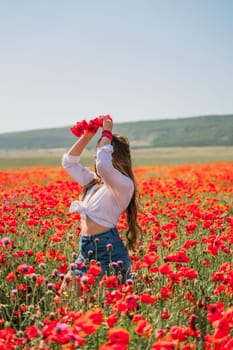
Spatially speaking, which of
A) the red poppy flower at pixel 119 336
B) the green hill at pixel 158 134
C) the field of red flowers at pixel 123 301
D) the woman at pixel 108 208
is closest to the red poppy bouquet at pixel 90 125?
the woman at pixel 108 208

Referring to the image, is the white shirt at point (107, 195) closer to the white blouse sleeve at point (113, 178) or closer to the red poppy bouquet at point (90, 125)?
the white blouse sleeve at point (113, 178)

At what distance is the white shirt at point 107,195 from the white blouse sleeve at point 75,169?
0.03ft

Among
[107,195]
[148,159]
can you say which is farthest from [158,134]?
[107,195]

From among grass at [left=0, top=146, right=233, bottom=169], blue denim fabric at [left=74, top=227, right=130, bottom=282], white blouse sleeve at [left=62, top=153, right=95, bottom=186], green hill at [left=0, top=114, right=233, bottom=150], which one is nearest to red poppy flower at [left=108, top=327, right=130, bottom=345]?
blue denim fabric at [left=74, top=227, right=130, bottom=282]

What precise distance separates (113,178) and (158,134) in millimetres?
175743

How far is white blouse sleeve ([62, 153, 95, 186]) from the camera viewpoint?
5082 mm

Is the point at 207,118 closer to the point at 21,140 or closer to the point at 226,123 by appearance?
the point at 226,123

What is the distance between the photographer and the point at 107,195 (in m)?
4.74

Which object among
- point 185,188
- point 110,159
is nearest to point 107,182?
point 110,159

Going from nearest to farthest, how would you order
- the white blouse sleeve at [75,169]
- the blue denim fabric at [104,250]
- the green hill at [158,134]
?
the blue denim fabric at [104,250] < the white blouse sleeve at [75,169] < the green hill at [158,134]

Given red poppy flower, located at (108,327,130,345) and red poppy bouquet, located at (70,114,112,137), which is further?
red poppy bouquet, located at (70,114,112,137)

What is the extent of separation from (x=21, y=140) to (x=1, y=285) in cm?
16900

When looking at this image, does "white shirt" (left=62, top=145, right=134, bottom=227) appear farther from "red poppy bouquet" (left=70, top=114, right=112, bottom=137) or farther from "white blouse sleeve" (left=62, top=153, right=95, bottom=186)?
"red poppy bouquet" (left=70, top=114, right=112, bottom=137)

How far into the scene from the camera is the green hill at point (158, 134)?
162875mm
